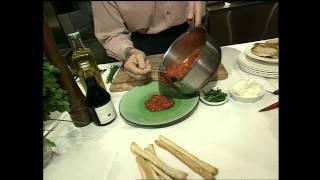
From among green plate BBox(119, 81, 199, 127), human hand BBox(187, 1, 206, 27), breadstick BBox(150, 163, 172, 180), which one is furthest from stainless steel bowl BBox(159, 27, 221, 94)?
breadstick BBox(150, 163, 172, 180)

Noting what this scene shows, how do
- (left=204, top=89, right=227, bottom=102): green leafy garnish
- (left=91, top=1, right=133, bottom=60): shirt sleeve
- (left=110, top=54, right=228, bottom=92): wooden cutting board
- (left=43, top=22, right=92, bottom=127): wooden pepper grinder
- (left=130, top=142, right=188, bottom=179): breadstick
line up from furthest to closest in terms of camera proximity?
(left=91, top=1, right=133, bottom=60): shirt sleeve → (left=110, top=54, right=228, bottom=92): wooden cutting board → (left=204, top=89, right=227, bottom=102): green leafy garnish → (left=43, top=22, right=92, bottom=127): wooden pepper grinder → (left=130, top=142, right=188, bottom=179): breadstick

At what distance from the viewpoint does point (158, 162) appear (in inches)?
27.1

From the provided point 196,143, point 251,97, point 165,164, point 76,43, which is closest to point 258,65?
point 251,97

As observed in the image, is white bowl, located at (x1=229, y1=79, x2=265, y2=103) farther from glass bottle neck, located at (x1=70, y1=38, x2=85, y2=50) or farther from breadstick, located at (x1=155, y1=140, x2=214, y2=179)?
glass bottle neck, located at (x1=70, y1=38, x2=85, y2=50)

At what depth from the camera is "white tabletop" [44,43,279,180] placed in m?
0.68

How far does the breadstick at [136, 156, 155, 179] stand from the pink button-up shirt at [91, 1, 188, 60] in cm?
53

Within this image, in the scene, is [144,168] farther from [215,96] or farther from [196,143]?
[215,96]

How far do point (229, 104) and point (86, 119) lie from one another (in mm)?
456

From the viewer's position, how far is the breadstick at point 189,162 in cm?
65

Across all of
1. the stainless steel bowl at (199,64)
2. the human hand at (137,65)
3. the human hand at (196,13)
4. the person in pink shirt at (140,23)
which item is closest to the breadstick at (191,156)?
the stainless steel bowl at (199,64)

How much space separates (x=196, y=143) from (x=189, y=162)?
8 centimetres
